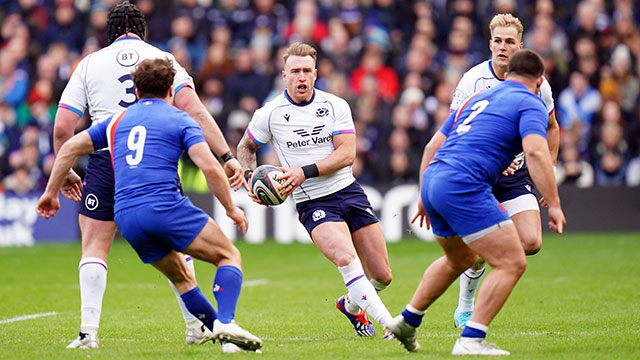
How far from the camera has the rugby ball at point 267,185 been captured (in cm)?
881

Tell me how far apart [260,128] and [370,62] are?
1156cm

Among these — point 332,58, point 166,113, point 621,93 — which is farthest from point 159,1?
point 166,113

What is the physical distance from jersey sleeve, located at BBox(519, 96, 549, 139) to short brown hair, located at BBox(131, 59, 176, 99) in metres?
2.59

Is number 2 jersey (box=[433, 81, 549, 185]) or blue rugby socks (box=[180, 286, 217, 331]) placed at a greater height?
number 2 jersey (box=[433, 81, 549, 185])

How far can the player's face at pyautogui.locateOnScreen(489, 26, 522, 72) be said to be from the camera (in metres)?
9.22

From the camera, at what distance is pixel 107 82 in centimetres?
824

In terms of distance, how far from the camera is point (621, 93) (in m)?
20.3

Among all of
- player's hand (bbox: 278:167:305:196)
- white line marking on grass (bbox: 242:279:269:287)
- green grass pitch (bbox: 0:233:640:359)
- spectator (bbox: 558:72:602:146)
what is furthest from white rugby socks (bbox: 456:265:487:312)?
spectator (bbox: 558:72:602:146)

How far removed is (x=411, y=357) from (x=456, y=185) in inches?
50.8

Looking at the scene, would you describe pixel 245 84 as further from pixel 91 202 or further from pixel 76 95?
pixel 91 202

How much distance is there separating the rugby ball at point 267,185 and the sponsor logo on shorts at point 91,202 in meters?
1.47

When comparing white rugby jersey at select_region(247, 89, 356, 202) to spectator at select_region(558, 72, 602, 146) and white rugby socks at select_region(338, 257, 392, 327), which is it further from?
spectator at select_region(558, 72, 602, 146)

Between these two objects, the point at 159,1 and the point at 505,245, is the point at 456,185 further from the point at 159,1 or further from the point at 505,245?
the point at 159,1

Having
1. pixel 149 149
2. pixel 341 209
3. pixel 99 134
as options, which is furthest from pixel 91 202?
pixel 341 209
